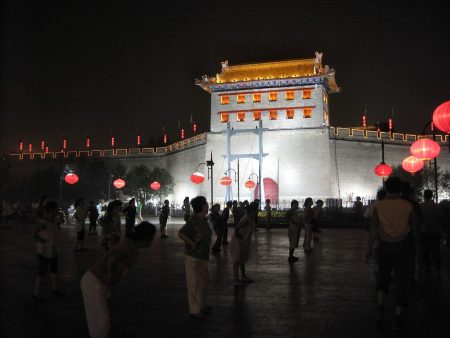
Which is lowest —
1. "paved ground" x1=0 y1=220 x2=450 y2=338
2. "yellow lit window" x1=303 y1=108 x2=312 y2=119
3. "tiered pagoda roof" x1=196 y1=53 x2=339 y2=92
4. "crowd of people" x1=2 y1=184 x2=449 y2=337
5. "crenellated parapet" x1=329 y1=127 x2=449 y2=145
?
"paved ground" x1=0 y1=220 x2=450 y2=338

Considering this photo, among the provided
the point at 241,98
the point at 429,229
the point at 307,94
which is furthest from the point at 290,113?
the point at 429,229

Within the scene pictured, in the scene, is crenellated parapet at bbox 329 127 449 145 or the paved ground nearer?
the paved ground

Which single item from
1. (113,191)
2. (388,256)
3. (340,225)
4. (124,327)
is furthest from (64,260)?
(113,191)

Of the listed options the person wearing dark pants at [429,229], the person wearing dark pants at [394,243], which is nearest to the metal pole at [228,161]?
the person wearing dark pants at [429,229]

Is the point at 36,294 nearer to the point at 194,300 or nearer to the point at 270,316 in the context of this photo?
the point at 194,300

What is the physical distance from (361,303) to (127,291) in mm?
3182

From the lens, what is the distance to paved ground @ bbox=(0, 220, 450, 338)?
4.72 metres

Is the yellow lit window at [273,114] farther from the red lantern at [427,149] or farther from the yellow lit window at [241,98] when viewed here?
the red lantern at [427,149]

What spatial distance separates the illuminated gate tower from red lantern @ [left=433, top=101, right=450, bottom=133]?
23272mm

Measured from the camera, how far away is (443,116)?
9430mm

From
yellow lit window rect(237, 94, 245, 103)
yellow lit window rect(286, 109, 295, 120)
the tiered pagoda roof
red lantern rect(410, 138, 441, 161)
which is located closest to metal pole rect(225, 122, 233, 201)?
yellow lit window rect(237, 94, 245, 103)

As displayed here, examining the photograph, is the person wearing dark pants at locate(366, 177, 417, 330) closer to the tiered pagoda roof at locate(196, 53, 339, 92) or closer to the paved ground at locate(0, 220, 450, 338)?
the paved ground at locate(0, 220, 450, 338)

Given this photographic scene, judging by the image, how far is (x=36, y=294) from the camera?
6.23 metres

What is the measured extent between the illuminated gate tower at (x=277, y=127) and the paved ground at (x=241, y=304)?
79.4 ft
